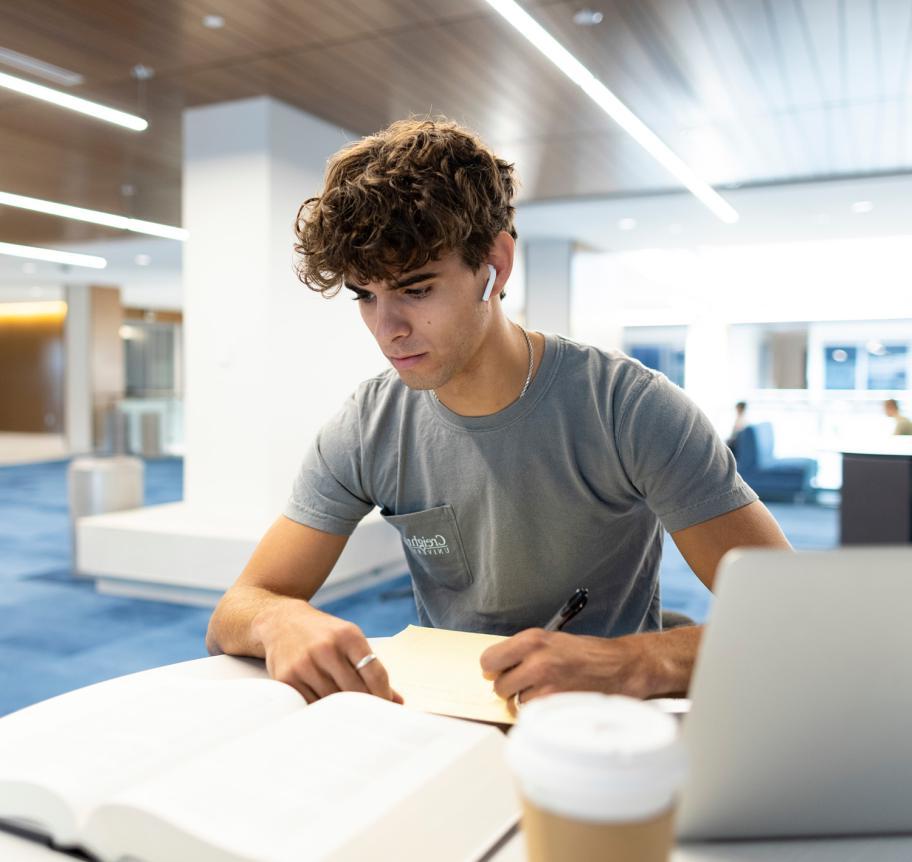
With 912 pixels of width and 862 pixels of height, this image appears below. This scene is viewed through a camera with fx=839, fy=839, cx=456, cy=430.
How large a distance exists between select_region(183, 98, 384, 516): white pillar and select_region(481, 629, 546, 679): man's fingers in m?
4.08

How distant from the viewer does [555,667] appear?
0.92 meters

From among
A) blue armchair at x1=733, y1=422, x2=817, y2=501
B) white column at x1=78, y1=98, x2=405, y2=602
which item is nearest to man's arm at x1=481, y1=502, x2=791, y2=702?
white column at x1=78, y1=98, x2=405, y2=602

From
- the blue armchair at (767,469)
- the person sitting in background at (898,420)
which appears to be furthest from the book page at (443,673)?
the blue armchair at (767,469)

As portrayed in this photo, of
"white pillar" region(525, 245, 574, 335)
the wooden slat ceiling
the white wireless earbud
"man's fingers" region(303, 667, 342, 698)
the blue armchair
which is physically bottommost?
the blue armchair

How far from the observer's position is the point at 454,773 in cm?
66

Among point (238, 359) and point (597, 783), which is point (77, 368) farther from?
point (597, 783)

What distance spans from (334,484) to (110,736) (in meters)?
0.76

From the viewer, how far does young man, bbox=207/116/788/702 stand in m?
1.23

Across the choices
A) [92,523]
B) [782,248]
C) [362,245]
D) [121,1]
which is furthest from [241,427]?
[782,248]

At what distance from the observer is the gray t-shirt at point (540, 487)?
1.33m

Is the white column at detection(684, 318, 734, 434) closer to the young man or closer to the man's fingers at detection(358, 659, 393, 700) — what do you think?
the young man

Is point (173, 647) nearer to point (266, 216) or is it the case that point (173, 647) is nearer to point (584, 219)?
point (266, 216)

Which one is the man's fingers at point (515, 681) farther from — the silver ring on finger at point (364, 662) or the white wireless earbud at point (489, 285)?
the white wireless earbud at point (489, 285)

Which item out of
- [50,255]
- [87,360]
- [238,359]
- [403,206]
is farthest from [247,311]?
[87,360]
